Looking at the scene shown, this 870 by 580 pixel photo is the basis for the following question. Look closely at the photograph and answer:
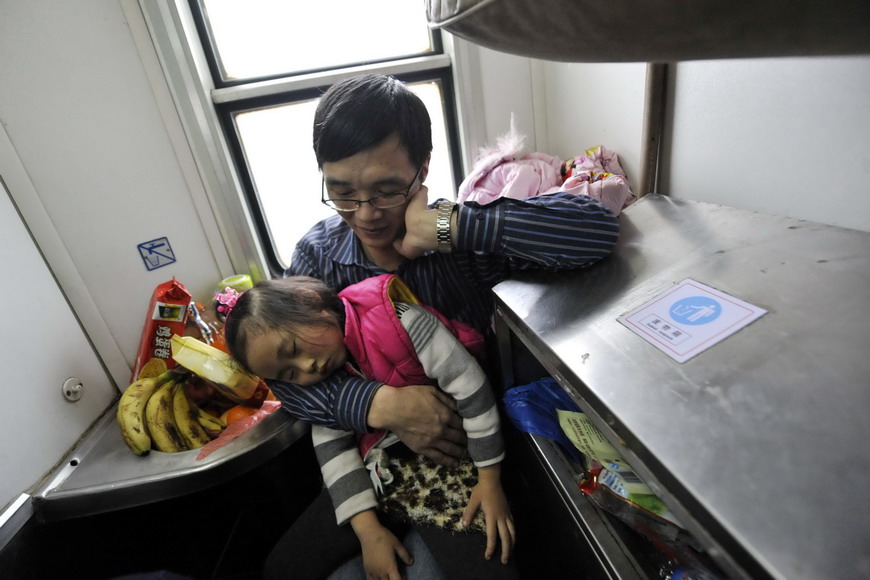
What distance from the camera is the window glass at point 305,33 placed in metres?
1.65

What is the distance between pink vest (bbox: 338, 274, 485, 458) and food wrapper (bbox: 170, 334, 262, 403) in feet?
1.54

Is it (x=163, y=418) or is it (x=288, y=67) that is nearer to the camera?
(x=163, y=418)

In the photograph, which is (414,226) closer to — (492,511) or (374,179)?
(374,179)

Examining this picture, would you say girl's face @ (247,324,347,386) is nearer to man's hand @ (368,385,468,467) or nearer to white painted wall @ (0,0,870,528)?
man's hand @ (368,385,468,467)

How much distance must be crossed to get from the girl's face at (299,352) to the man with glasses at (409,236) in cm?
6

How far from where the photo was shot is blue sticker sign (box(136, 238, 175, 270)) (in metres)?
1.57

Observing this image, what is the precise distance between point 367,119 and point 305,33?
3.72 feet

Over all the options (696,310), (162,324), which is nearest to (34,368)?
(162,324)

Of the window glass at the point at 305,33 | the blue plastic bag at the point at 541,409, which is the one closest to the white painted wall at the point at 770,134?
the blue plastic bag at the point at 541,409

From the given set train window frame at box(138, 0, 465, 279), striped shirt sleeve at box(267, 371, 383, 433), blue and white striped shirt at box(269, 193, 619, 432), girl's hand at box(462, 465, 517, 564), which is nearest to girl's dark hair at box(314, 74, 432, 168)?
blue and white striped shirt at box(269, 193, 619, 432)

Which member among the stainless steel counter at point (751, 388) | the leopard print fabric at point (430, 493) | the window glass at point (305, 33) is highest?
the window glass at point (305, 33)

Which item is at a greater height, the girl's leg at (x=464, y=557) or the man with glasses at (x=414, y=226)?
the man with glasses at (x=414, y=226)

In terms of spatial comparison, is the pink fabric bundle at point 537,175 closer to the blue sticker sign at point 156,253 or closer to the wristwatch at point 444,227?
the wristwatch at point 444,227

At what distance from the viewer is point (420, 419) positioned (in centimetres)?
94
